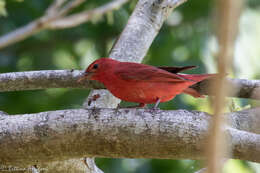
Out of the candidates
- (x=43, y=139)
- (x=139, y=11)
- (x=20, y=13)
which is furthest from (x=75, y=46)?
(x=43, y=139)

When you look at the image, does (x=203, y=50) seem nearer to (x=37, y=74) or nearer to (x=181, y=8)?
(x=181, y=8)

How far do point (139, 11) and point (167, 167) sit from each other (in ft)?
8.51

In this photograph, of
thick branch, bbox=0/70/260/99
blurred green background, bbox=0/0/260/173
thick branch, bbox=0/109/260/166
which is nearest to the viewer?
thick branch, bbox=0/109/260/166

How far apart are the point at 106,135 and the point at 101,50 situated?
4.77 meters

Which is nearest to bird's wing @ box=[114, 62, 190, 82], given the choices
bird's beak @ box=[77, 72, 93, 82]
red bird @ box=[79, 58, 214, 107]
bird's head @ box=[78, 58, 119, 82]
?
red bird @ box=[79, 58, 214, 107]

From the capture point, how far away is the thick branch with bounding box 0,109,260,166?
7.73ft

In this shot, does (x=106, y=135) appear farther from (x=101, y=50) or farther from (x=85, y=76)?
(x=101, y=50)

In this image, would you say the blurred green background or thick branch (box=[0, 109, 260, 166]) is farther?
the blurred green background

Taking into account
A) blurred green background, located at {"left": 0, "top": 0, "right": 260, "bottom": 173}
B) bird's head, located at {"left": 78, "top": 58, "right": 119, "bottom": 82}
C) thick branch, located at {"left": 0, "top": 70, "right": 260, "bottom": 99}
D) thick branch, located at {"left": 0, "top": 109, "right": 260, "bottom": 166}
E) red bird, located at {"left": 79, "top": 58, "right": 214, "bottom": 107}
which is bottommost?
thick branch, located at {"left": 0, "top": 109, "right": 260, "bottom": 166}

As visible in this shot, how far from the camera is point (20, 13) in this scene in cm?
693

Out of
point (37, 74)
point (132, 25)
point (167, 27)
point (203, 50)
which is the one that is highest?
point (167, 27)

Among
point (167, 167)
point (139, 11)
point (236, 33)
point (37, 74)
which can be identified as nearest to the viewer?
point (236, 33)

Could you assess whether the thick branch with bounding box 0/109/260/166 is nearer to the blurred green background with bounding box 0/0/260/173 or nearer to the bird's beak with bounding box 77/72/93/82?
the bird's beak with bounding box 77/72/93/82

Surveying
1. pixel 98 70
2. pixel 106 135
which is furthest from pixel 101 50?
pixel 106 135
